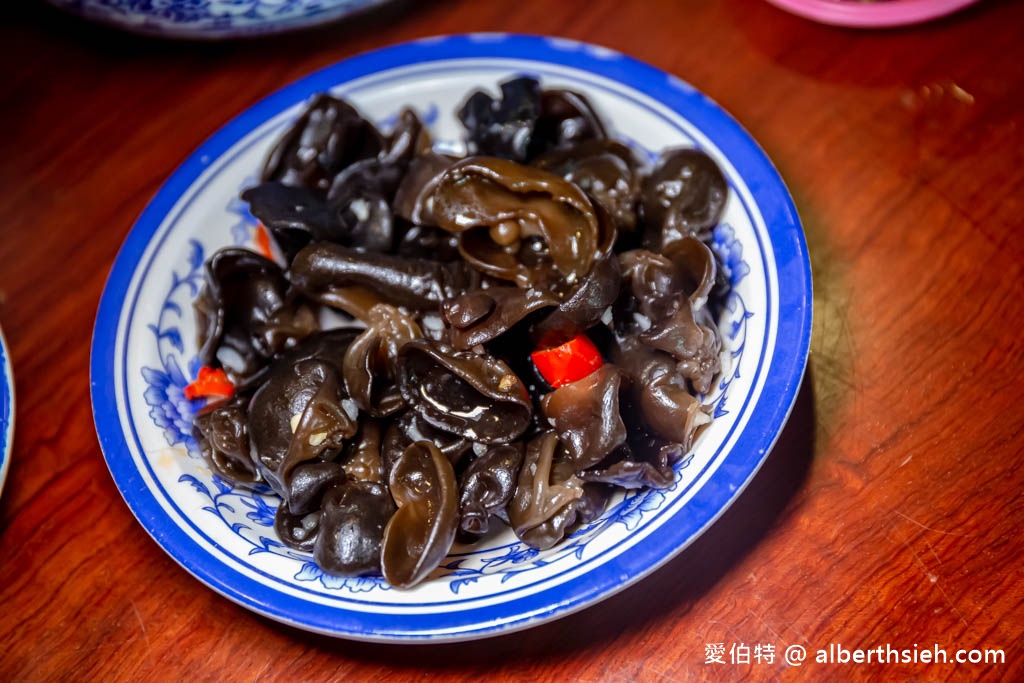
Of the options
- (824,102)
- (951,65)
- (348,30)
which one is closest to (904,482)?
(824,102)

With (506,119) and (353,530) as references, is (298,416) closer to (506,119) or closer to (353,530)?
(353,530)

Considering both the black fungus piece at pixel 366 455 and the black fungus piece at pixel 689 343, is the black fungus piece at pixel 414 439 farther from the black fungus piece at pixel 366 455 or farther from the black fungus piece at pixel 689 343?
the black fungus piece at pixel 689 343

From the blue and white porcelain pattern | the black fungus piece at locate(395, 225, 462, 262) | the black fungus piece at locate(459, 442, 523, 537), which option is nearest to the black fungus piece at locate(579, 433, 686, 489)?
the black fungus piece at locate(459, 442, 523, 537)

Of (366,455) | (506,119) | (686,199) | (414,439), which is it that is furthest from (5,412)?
(686,199)

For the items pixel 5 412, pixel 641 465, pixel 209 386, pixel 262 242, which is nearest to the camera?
pixel 641 465

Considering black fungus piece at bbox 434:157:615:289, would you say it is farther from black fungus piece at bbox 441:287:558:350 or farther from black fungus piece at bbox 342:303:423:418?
black fungus piece at bbox 342:303:423:418

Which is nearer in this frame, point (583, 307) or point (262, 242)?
point (583, 307)
